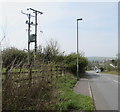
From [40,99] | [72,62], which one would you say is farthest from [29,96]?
[72,62]

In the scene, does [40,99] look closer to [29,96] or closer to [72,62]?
[29,96]

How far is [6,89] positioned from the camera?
15.9 feet

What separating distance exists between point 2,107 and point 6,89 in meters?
0.45

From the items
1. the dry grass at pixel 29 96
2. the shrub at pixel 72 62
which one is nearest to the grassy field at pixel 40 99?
the dry grass at pixel 29 96

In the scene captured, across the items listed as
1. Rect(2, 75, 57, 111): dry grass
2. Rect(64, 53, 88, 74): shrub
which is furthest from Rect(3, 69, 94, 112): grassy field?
Rect(64, 53, 88, 74): shrub

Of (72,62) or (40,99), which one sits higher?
(72,62)

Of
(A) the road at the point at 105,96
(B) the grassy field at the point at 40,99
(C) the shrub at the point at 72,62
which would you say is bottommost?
(A) the road at the point at 105,96

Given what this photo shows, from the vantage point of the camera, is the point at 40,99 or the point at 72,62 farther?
the point at 72,62

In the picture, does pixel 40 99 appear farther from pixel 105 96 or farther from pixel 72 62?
pixel 72 62

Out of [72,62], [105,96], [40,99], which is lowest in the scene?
[105,96]

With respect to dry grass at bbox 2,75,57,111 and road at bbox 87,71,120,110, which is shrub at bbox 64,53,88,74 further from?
dry grass at bbox 2,75,57,111

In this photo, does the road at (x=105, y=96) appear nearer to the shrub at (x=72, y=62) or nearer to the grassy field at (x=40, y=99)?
the grassy field at (x=40, y=99)

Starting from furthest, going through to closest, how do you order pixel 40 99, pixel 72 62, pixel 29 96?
pixel 72 62, pixel 40 99, pixel 29 96

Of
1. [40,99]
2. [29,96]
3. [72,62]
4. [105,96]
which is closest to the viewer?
[29,96]
